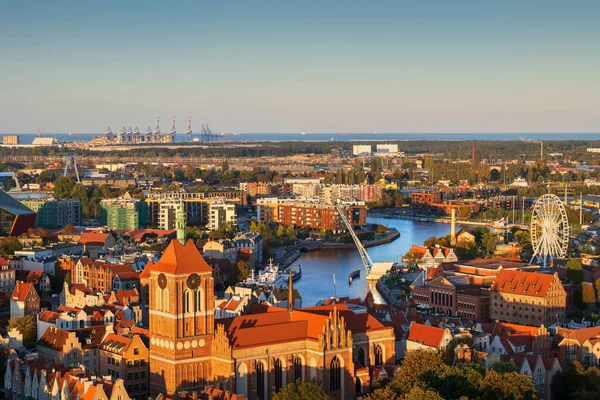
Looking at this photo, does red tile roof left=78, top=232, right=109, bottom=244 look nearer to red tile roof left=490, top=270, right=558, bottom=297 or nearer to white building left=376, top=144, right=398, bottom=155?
red tile roof left=490, top=270, right=558, bottom=297

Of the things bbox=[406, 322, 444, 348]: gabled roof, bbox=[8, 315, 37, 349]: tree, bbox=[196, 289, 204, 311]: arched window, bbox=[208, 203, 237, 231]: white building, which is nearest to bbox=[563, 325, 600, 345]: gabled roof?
bbox=[406, 322, 444, 348]: gabled roof

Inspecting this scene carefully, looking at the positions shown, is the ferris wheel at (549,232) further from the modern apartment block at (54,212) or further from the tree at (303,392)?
the modern apartment block at (54,212)

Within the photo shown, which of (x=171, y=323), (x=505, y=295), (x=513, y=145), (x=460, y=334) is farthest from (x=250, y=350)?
(x=513, y=145)

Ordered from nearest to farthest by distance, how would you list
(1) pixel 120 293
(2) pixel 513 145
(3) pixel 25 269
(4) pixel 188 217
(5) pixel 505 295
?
(1) pixel 120 293 → (5) pixel 505 295 → (3) pixel 25 269 → (4) pixel 188 217 → (2) pixel 513 145

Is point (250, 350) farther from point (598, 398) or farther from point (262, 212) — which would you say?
point (262, 212)

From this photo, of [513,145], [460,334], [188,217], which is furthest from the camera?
[513,145]

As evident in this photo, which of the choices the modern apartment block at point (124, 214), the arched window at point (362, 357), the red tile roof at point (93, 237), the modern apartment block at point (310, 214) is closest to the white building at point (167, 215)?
the modern apartment block at point (124, 214)

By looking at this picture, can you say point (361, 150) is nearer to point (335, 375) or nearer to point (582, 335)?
point (582, 335)
